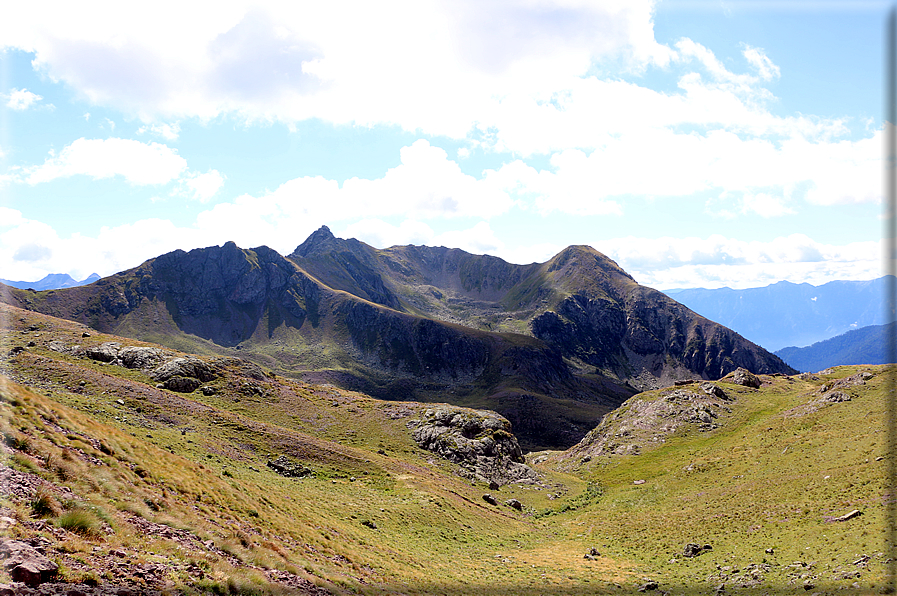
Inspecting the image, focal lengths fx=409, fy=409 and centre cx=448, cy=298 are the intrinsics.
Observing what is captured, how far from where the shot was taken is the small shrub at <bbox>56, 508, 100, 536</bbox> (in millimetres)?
15734

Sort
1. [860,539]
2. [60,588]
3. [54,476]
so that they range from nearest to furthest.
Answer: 1. [60,588]
2. [54,476]
3. [860,539]

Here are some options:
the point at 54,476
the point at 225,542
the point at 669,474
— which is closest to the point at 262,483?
the point at 225,542

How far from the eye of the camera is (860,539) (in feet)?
97.7

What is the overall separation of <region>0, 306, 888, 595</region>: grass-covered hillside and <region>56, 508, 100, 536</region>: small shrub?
0.07m

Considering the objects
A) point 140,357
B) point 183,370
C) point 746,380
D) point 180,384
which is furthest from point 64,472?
point 746,380

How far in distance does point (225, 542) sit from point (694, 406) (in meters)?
113

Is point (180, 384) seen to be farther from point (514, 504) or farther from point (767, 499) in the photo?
point (767, 499)

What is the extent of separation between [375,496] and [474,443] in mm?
37264

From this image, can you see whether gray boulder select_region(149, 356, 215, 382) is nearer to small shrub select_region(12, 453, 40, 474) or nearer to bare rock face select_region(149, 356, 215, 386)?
bare rock face select_region(149, 356, 215, 386)

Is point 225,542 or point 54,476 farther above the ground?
point 54,476

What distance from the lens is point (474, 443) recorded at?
84812 mm

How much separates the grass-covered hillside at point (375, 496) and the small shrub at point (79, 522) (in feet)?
0.24

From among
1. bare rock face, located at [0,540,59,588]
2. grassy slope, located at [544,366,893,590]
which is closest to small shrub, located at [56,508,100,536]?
bare rock face, located at [0,540,59,588]

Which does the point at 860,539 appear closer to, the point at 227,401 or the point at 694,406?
the point at 694,406
